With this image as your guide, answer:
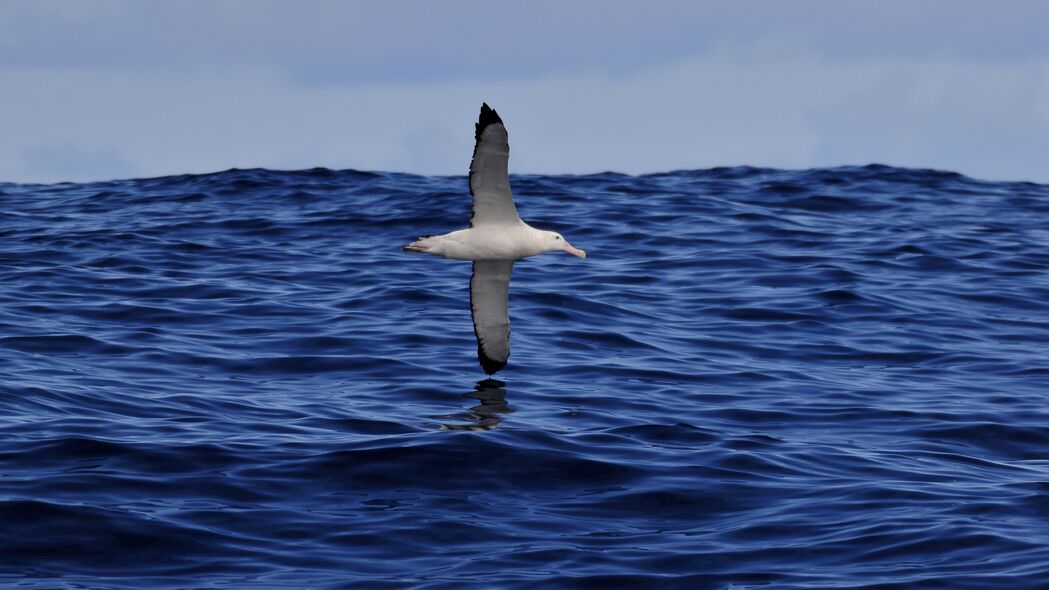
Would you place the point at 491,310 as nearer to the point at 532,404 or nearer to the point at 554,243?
the point at 554,243

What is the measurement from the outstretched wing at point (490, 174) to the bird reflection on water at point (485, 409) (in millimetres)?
1969

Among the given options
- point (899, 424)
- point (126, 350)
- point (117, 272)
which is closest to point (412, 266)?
point (117, 272)

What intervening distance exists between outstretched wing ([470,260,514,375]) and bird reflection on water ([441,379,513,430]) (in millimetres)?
301

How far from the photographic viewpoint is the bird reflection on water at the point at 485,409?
14461 mm

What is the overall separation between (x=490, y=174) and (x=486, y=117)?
3.13 feet

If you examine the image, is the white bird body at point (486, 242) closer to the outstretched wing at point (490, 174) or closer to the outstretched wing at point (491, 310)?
the outstretched wing at point (490, 174)

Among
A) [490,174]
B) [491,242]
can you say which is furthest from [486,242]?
[490,174]

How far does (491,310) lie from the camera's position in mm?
16953

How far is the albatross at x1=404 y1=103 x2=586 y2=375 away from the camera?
561 inches

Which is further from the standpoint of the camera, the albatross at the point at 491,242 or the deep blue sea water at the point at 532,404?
the albatross at the point at 491,242

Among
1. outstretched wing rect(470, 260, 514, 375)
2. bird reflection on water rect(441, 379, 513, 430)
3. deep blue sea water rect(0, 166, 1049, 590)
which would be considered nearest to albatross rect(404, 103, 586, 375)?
outstretched wing rect(470, 260, 514, 375)

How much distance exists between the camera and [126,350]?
57.4 ft

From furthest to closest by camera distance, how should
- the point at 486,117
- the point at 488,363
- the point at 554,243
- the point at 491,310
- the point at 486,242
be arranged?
the point at 491,310
the point at 488,363
the point at 554,243
the point at 486,242
the point at 486,117

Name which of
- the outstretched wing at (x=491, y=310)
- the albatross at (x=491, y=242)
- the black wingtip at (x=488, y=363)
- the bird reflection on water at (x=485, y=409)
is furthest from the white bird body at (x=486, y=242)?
the bird reflection on water at (x=485, y=409)
